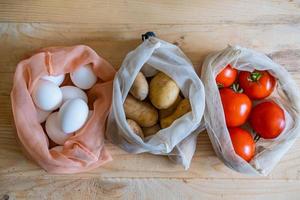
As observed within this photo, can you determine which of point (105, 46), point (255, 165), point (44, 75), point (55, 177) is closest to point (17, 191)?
point (55, 177)

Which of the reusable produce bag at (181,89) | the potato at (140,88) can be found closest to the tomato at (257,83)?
the reusable produce bag at (181,89)

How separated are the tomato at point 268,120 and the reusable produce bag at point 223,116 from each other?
0.08ft

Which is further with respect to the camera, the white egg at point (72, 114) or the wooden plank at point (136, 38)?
the wooden plank at point (136, 38)

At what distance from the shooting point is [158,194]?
0.85 m

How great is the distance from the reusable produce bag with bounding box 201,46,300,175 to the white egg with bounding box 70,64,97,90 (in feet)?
0.78

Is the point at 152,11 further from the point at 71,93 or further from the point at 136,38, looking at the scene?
the point at 71,93

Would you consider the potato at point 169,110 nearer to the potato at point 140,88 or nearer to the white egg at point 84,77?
the potato at point 140,88

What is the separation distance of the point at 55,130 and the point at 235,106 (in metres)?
0.38

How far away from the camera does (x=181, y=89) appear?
810mm

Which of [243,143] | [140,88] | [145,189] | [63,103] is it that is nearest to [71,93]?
[63,103]

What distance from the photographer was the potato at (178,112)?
0.80 m

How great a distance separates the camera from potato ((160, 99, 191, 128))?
0.80 metres

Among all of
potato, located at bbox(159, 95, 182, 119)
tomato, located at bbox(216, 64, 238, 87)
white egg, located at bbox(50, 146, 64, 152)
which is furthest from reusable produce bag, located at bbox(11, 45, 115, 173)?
tomato, located at bbox(216, 64, 238, 87)

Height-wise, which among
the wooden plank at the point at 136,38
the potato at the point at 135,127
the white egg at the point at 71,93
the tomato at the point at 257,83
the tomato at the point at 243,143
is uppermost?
the wooden plank at the point at 136,38
